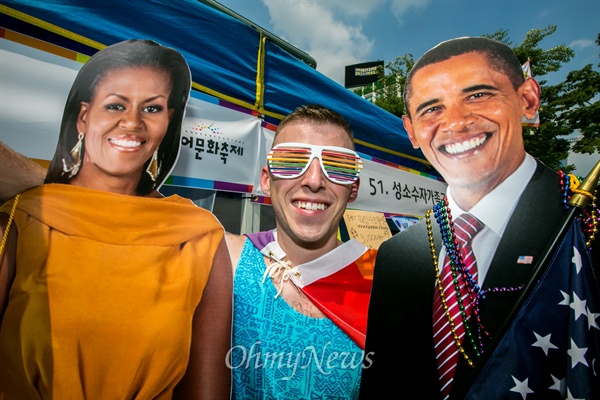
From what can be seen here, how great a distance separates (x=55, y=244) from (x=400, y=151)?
70.4 inches

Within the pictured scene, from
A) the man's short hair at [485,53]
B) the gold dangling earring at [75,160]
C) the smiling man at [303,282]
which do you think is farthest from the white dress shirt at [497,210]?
the gold dangling earring at [75,160]

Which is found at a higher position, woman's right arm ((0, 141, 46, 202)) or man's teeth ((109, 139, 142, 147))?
man's teeth ((109, 139, 142, 147))

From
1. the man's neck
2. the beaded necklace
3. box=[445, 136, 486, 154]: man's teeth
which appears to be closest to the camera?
the beaded necklace

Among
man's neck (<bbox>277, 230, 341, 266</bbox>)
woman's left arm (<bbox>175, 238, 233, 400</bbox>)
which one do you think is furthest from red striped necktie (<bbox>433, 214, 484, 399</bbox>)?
woman's left arm (<bbox>175, 238, 233, 400</bbox>)

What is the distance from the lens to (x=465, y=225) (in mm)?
1181

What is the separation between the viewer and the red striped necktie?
110 centimetres

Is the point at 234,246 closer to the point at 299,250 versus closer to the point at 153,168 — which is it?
the point at 299,250

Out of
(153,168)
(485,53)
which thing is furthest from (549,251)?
(153,168)

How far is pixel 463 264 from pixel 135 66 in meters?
1.42

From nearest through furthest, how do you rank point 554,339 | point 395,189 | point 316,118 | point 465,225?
point 554,339 → point 465,225 → point 316,118 → point 395,189

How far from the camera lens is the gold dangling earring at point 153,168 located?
1265mm

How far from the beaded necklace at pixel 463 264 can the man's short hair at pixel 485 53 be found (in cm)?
39

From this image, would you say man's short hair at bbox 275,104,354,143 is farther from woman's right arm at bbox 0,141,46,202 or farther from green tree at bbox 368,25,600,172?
woman's right arm at bbox 0,141,46,202

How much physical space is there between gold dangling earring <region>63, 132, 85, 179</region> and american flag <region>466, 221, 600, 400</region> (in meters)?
1.52
